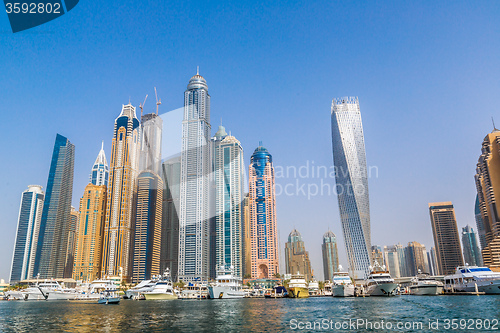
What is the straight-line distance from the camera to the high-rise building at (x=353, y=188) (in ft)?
508

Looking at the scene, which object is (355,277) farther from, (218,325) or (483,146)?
(218,325)

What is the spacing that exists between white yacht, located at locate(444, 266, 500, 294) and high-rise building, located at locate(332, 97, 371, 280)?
54.1 m

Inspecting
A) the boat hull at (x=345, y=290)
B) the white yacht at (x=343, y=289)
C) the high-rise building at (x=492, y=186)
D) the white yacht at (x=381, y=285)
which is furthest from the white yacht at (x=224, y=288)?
the high-rise building at (x=492, y=186)

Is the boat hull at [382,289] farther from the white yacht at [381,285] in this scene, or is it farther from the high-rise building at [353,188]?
the high-rise building at [353,188]

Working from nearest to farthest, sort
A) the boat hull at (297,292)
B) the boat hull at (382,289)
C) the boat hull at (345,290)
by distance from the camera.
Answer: the boat hull at (382,289) → the boat hull at (345,290) → the boat hull at (297,292)

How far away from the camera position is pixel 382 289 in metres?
92.2

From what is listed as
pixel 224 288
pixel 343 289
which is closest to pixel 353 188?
pixel 343 289

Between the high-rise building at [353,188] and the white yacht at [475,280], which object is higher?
the high-rise building at [353,188]

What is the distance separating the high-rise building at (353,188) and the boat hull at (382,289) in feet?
201

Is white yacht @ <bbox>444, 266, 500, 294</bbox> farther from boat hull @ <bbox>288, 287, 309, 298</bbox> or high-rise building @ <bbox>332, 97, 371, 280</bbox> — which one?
high-rise building @ <bbox>332, 97, 371, 280</bbox>

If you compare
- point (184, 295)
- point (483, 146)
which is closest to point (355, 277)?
point (184, 295)

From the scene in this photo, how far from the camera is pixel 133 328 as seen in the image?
118 ft

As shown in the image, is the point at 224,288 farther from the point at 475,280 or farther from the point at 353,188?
the point at 353,188

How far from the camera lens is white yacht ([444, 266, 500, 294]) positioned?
83244 mm
